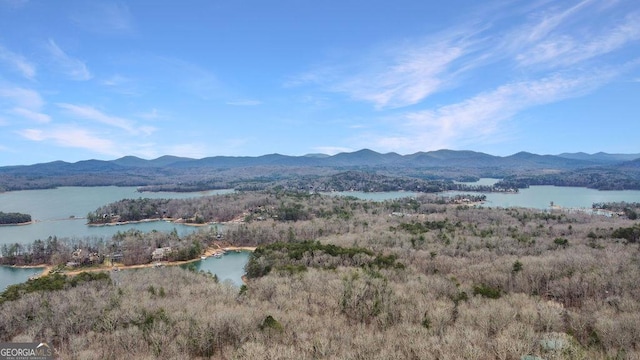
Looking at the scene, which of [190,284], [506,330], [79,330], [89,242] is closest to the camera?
[506,330]

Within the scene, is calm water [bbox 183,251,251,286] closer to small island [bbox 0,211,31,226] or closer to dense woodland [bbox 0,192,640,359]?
dense woodland [bbox 0,192,640,359]

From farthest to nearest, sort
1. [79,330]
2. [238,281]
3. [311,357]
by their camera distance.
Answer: [238,281], [79,330], [311,357]

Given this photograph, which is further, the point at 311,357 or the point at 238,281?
the point at 238,281

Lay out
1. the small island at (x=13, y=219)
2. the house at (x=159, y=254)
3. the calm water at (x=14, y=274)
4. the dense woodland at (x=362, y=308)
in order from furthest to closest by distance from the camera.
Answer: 1. the small island at (x=13, y=219)
2. the house at (x=159, y=254)
3. the calm water at (x=14, y=274)
4. the dense woodland at (x=362, y=308)

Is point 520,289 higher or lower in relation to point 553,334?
lower

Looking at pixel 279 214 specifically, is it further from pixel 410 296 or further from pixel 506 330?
pixel 506 330

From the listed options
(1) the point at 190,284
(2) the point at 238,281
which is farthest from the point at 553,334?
(2) the point at 238,281

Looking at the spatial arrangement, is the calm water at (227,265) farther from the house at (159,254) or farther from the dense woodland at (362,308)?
the dense woodland at (362,308)

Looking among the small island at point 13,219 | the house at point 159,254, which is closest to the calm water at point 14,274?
the house at point 159,254
